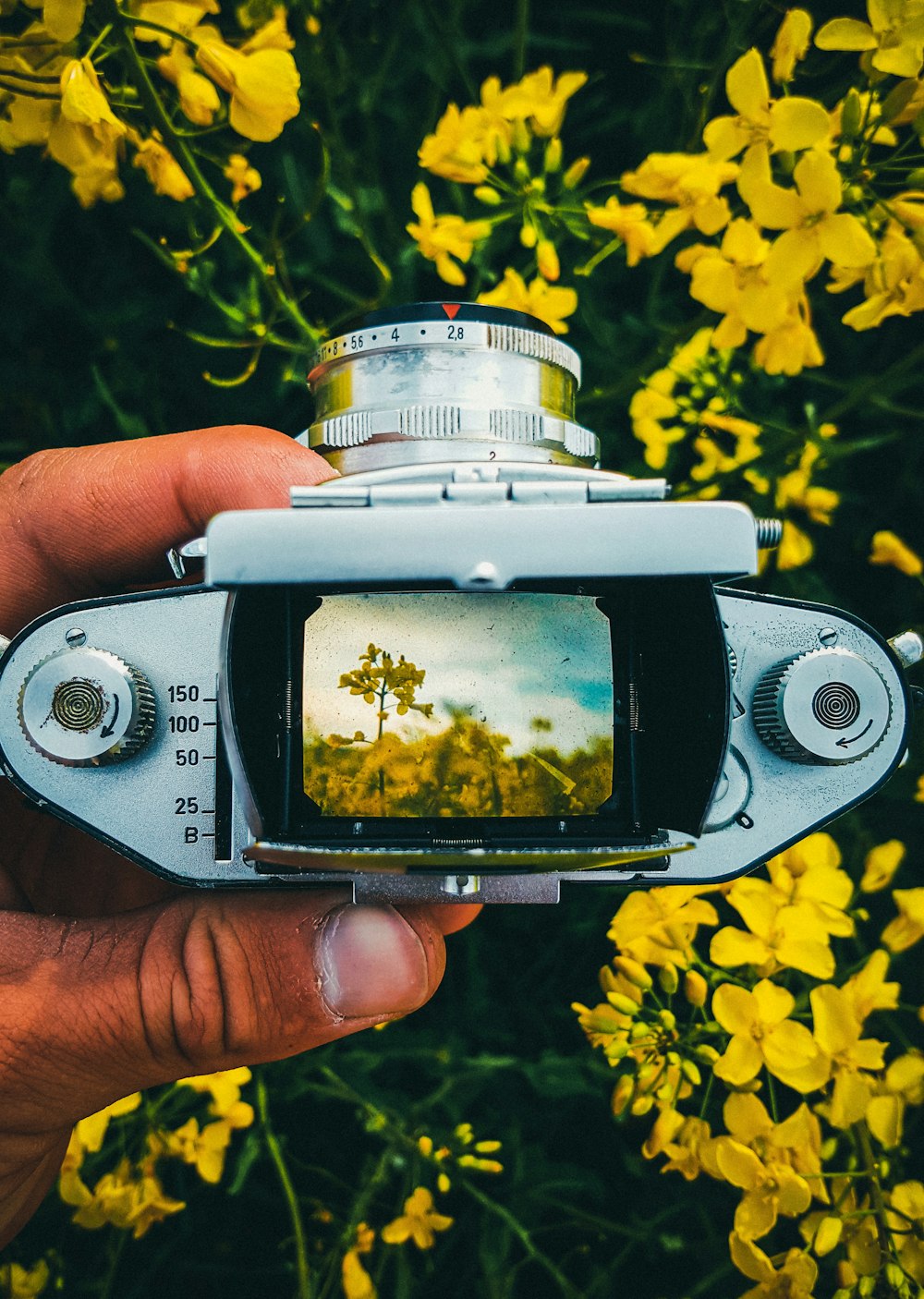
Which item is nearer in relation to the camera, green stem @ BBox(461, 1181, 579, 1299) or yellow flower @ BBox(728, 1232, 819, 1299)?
yellow flower @ BBox(728, 1232, 819, 1299)

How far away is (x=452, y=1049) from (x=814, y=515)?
0.62m

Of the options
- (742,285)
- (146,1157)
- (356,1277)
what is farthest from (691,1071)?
(742,285)

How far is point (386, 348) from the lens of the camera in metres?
0.60

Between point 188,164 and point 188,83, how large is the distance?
56 mm

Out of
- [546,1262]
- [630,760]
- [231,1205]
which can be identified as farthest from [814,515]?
[231,1205]

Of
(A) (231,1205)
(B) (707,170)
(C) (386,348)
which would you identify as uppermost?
(B) (707,170)

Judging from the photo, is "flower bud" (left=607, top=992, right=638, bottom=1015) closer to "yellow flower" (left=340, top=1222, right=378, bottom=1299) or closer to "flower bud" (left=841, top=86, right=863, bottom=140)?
"yellow flower" (left=340, top=1222, right=378, bottom=1299)

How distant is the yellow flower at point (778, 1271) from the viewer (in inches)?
29.5

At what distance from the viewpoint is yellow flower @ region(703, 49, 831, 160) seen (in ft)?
2.25

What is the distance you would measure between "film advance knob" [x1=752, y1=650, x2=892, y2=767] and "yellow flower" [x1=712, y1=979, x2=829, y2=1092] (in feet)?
0.72

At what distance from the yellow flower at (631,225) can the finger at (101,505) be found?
33 cm

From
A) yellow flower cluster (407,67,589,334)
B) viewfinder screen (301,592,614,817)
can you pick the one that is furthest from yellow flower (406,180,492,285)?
viewfinder screen (301,592,614,817)

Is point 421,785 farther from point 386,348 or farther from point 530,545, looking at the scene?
point 386,348

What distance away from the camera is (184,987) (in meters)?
0.65
